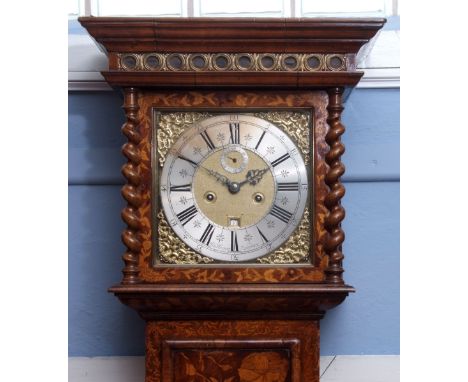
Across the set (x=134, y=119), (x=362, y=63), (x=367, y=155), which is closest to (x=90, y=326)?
(x=134, y=119)

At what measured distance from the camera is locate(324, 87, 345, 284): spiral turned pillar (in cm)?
184

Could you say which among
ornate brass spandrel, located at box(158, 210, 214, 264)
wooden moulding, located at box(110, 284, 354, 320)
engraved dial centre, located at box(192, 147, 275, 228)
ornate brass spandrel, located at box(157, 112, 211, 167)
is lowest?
wooden moulding, located at box(110, 284, 354, 320)

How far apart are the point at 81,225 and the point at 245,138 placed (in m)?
0.57

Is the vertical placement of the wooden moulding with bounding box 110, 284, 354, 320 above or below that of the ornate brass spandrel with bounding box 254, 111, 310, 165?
below

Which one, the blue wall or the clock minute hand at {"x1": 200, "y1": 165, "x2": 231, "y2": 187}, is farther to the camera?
the blue wall

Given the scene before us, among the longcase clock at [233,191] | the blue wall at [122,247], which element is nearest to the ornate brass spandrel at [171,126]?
the longcase clock at [233,191]

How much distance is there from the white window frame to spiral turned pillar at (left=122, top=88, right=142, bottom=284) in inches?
13.2

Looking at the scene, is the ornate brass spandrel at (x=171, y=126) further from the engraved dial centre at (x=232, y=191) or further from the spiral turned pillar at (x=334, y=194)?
the spiral turned pillar at (x=334, y=194)

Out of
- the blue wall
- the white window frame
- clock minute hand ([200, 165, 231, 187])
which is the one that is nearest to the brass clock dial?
clock minute hand ([200, 165, 231, 187])

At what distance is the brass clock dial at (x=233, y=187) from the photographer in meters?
1.88

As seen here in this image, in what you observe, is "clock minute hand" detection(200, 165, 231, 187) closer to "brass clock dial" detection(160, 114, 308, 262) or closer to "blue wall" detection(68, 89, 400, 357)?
"brass clock dial" detection(160, 114, 308, 262)

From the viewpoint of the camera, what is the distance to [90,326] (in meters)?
2.15

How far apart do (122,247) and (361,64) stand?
0.84 meters

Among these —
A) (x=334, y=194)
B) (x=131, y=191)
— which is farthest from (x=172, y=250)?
(x=334, y=194)
